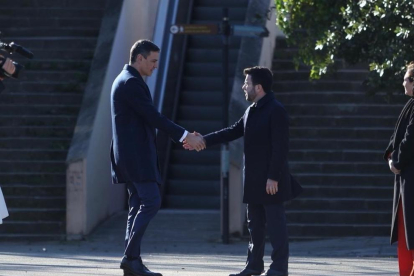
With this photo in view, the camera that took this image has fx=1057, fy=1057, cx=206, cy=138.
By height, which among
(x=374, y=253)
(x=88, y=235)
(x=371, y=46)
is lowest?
(x=88, y=235)

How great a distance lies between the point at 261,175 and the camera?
8594 millimetres

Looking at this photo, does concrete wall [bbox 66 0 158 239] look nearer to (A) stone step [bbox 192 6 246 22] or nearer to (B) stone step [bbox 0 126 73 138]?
(B) stone step [bbox 0 126 73 138]

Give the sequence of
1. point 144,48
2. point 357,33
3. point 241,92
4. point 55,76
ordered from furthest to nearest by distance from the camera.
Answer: point 55,76, point 241,92, point 357,33, point 144,48

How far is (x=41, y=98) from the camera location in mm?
15219

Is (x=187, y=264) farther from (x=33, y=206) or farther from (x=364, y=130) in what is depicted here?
(x=364, y=130)

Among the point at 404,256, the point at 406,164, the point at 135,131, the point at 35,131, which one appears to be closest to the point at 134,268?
the point at 135,131

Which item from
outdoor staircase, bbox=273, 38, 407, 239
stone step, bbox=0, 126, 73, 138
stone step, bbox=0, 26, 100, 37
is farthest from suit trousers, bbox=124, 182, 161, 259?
stone step, bbox=0, 26, 100, 37

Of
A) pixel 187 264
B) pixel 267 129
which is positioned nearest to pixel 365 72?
pixel 187 264

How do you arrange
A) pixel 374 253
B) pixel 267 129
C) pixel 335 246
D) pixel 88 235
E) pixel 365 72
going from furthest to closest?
pixel 365 72, pixel 88 235, pixel 335 246, pixel 374 253, pixel 267 129

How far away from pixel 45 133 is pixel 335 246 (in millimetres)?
4571

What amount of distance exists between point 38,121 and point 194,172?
2612 mm

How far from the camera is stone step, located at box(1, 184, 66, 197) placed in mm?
13781

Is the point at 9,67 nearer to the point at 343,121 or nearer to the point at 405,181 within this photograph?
the point at 405,181

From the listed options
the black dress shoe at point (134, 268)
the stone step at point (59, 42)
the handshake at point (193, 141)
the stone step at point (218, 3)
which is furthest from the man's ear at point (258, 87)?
the stone step at point (218, 3)
